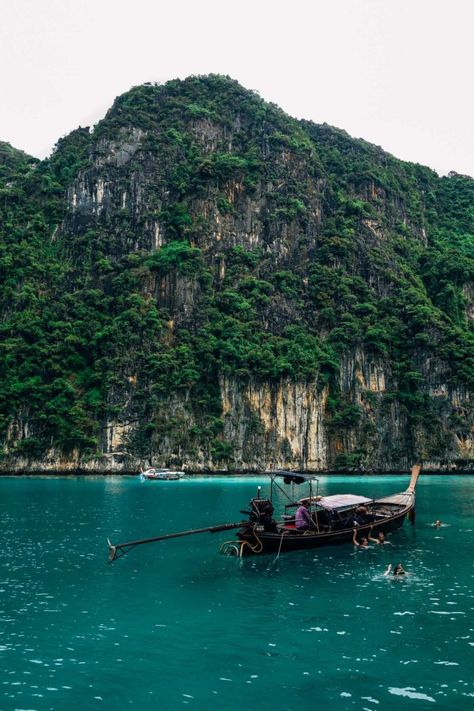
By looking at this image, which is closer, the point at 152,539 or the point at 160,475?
the point at 152,539

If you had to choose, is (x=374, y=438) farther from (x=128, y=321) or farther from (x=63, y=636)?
(x=63, y=636)

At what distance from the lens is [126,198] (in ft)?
390

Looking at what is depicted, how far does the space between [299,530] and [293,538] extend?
4.26 feet

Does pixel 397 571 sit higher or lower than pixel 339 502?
lower

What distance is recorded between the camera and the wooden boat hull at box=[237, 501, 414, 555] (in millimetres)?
28516

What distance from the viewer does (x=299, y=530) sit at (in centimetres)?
3041

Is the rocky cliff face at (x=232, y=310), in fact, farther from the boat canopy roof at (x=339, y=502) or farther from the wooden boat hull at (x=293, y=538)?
the wooden boat hull at (x=293, y=538)

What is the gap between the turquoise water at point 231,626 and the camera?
13.7m

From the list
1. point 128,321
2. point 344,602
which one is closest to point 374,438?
point 128,321

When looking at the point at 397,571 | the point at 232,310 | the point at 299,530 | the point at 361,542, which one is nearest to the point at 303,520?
the point at 299,530

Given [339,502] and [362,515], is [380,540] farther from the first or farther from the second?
[339,502]

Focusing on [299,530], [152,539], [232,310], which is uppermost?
[232,310]

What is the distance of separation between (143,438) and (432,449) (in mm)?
46116

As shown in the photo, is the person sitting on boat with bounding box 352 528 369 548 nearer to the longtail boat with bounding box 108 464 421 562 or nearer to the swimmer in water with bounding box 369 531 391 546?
the longtail boat with bounding box 108 464 421 562
